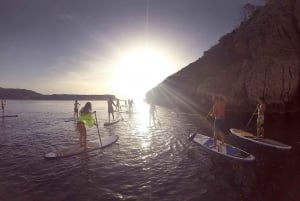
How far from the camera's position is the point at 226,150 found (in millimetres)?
14234

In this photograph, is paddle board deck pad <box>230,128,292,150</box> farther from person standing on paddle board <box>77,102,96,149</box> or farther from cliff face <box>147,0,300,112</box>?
cliff face <box>147,0,300,112</box>

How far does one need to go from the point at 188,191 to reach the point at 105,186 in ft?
10.9

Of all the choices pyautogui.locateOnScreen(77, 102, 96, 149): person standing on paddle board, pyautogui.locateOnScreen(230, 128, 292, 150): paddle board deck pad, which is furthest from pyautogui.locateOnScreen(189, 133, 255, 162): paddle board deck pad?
pyautogui.locateOnScreen(77, 102, 96, 149): person standing on paddle board

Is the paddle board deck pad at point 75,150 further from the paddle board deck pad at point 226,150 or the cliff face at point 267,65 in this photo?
the cliff face at point 267,65

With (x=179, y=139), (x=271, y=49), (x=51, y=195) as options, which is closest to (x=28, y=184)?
(x=51, y=195)

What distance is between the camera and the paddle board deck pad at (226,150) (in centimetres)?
1284

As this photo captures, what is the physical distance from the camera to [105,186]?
9539 millimetres

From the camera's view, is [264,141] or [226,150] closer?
[226,150]

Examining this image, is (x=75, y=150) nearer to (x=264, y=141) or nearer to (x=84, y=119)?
(x=84, y=119)

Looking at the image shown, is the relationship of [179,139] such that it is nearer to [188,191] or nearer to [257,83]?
[188,191]

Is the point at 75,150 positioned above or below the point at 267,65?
below

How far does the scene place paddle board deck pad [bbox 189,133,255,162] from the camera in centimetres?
1284

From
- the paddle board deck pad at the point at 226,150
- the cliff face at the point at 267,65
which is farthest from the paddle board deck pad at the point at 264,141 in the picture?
the cliff face at the point at 267,65

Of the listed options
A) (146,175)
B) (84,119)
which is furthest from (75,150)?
(146,175)
